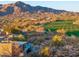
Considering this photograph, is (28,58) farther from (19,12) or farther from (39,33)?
(19,12)

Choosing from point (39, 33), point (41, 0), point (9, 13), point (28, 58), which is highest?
point (41, 0)

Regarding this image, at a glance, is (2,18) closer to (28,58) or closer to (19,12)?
(19,12)

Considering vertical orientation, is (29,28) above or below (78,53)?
above

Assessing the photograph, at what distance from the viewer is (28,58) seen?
2209 mm

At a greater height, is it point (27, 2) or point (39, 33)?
point (27, 2)

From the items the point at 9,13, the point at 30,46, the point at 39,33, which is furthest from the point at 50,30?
the point at 9,13

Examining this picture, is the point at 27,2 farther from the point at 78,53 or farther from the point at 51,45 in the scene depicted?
the point at 78,53

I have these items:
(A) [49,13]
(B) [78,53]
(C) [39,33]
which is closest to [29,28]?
(C) [39,33]

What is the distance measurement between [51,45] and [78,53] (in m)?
0.28

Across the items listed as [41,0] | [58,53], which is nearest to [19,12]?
[41,0]

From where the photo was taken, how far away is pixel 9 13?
2297 mm

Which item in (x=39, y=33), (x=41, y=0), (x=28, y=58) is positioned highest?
(x=41, y=0)

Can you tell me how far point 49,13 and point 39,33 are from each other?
0.23m

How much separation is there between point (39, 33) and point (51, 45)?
6.7 inches
